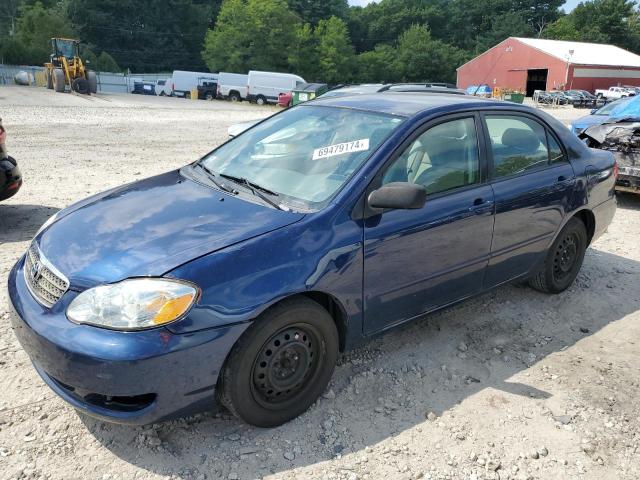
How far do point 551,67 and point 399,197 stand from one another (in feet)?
196

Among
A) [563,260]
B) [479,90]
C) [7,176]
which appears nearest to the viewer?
[563,260]

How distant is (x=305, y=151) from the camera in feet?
11.1

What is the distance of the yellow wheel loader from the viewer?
32.6m

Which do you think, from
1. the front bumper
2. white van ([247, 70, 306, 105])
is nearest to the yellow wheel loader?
white van ([247, 70, 306, 105])

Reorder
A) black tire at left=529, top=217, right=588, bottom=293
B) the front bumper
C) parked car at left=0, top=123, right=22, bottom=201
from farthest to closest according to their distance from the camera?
parked car at left=0, top=123, right=22, bottom=201 < black tire at left=529, top=217, right=588, bottom=293 < the front bumper

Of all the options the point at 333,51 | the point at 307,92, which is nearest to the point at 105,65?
the point at 333,51

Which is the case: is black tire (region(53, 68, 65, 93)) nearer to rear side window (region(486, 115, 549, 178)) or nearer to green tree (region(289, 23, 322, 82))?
green tree (region(289, 23, 322, 82))

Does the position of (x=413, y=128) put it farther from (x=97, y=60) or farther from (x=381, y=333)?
(x=97, y=60)

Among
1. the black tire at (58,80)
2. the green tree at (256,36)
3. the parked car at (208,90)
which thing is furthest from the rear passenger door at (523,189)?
the green tree at (256,36)

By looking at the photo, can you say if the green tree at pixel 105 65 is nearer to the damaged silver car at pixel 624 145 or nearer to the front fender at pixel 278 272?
the damaged silver car at pixel 624 145

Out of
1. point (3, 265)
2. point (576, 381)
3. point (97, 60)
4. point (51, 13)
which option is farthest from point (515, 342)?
point (51, 13)

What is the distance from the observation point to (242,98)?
3972 centimetres

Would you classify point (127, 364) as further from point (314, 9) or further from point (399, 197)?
point (314, 9)

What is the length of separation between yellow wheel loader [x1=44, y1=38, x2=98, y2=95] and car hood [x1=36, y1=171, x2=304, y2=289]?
33.4 m
